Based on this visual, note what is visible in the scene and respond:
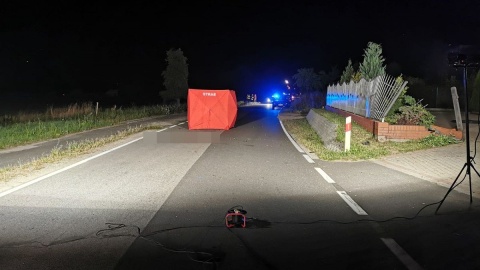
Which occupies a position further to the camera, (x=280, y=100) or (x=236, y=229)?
(x=280, y=100)

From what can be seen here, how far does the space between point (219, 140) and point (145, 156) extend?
473 centimetres

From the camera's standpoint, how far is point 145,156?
12570 mm

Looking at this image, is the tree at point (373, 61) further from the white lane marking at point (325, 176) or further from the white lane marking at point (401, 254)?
the white lane marking at point (401, 254)

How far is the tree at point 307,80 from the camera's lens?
56.3 m

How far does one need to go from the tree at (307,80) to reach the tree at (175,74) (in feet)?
51.4

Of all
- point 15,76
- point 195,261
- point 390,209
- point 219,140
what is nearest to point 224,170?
point 390,209

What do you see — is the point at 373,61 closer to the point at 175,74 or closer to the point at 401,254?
the point at 401,254

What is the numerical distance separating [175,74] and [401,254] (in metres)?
48.1

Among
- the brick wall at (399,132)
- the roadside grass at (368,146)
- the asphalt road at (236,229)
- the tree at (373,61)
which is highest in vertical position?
the tree at (373,61)

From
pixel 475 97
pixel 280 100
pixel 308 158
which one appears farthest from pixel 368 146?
pixel 280 100

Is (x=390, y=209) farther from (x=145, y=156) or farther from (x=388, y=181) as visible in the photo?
(x=145, y=156)

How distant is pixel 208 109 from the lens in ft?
71.6

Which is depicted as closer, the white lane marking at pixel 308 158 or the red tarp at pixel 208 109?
the white lane marking at pixel 308 158

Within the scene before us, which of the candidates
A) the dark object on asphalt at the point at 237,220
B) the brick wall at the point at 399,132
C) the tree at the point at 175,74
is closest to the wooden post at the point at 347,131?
the brick wall at the point at 399,132
